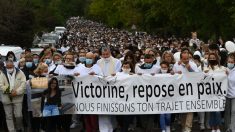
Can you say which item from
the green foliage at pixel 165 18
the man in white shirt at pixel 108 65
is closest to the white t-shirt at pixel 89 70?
the man in white shirt at pixel 108 65

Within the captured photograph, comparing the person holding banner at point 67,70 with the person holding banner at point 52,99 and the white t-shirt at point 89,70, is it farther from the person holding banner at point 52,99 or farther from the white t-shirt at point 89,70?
the person holding banner at point 52,99

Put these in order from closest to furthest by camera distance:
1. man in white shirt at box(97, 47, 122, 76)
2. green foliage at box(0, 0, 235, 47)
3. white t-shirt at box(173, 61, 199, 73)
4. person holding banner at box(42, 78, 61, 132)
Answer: person holding banner at box(42, 78, 61, 132)
white t-shirt at box(173, 61, 199, 73)
man in white shirt at box(97, 47, 122, 76)
green foliage at box(0, 0, 235, 47)

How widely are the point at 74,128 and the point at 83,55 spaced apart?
1.78m

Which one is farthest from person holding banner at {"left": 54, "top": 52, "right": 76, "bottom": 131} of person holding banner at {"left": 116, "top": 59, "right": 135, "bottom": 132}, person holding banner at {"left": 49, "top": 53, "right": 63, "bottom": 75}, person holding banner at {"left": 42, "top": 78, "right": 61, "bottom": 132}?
person holding banner at {"left": 116, "top": 59, "right": 135, "bottom": 132}

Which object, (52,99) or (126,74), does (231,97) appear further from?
(52,99)

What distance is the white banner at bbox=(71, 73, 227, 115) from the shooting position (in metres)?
12.3

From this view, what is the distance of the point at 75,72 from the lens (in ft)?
40.8

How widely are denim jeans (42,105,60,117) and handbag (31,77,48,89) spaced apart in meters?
0.43

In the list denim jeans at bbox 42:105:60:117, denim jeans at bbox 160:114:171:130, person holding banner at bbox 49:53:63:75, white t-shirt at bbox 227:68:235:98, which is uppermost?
person holding banner at bbox 49:53:63:75

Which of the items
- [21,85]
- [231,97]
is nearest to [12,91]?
[21,85]

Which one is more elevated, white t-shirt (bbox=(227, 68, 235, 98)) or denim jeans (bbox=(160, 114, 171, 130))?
white t-shirt (bbox=(227, 68, 235, 98))

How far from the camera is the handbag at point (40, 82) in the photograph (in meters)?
12.1

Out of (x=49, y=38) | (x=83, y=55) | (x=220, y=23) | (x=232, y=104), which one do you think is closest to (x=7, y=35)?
(x=49, y=38)

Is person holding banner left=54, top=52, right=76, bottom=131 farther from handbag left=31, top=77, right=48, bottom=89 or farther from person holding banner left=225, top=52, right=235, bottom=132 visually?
person holding banner left=225, top=52, right=235, bottom=132
